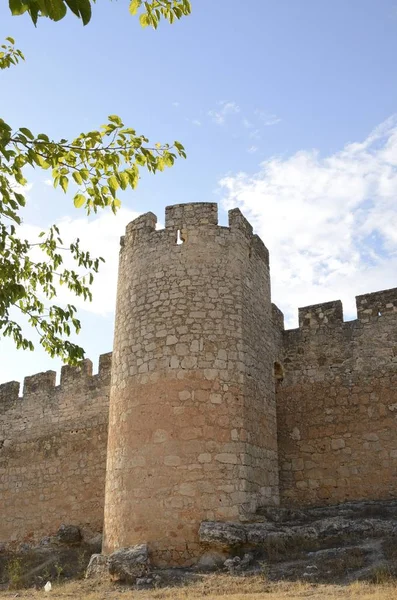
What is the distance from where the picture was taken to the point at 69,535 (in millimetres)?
13234

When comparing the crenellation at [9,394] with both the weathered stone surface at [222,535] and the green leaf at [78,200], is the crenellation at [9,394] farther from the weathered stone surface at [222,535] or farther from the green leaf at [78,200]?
the green leaf at [78,200]

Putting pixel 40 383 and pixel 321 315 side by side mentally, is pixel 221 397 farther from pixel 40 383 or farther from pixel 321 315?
pixel 40 383

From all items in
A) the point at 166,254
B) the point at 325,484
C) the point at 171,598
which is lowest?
the point at 171,598

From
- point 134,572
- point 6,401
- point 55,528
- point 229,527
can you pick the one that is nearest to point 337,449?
point 229,527

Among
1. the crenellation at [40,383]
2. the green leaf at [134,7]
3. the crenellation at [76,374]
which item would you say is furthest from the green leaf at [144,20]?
the crenellation at [40,383]

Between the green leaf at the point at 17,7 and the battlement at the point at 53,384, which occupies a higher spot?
the battlement at the point at 53,384

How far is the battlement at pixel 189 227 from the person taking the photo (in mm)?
11203

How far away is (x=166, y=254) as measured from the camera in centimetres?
1116

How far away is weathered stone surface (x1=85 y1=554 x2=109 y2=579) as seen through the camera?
9273 mm

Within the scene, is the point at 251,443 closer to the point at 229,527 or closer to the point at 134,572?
the point at 229,527

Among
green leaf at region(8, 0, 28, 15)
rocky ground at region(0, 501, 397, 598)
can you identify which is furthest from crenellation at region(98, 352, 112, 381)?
green leaf at region(8, 0, 28, 15)

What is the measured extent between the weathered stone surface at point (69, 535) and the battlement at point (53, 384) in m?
3.14

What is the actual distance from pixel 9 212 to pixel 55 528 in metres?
9.92

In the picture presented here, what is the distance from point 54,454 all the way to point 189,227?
6.90m
